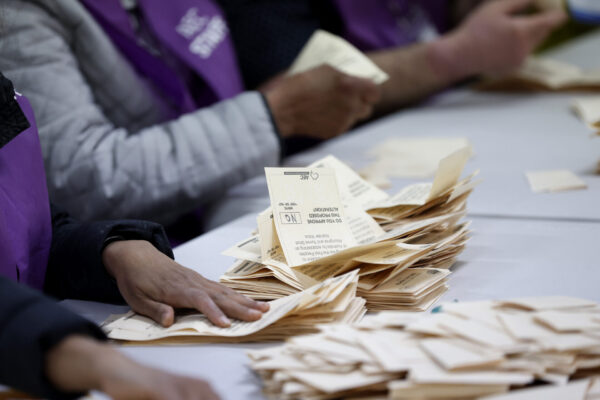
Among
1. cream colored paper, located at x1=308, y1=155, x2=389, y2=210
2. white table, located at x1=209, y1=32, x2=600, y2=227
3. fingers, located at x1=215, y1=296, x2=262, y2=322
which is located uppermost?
cream colored paper, located at x1=308, y1=155, x2=389, y2=210

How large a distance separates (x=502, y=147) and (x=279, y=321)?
3.14 feet

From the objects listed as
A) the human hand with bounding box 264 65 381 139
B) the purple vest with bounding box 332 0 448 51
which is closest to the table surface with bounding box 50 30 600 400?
the human hand with bounding box 264 65 381 139

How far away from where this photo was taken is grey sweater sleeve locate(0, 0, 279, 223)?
1.20 meters

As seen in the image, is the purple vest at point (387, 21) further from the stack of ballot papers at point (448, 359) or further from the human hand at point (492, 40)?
the stack of ballot papers at point (448, 359)

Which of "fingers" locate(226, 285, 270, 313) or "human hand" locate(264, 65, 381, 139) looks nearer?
"fingers" locate(226, 285, 270, 313)

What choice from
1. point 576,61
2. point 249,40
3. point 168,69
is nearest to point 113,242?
point 168,69

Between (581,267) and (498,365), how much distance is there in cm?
37

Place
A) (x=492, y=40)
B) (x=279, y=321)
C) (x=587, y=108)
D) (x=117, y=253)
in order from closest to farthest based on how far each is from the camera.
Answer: (x=279, y=321), (x=117, y=253), (x=587, y=108), (x=492, y=40)

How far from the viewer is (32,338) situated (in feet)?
1.67

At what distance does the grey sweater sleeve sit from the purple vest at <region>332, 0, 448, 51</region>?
84 centimetres

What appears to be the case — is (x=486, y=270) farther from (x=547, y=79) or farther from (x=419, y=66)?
(x=547, y=79)

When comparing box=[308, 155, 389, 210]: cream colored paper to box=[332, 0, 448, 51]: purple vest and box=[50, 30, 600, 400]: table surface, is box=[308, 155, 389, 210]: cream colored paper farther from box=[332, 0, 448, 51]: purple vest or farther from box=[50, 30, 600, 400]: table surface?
box=[332, 0, 448, 51]: purple vest

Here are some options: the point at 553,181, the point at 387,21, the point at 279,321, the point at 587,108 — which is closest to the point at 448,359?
the point at 279,321

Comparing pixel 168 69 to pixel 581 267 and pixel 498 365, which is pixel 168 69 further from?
pixel 498 365
